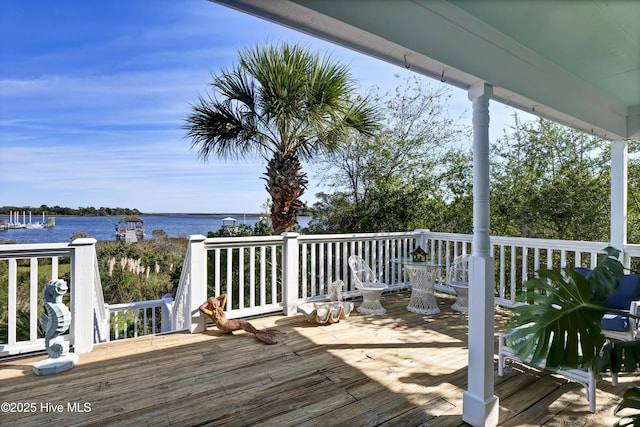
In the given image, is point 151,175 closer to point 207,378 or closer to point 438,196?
point 438,196

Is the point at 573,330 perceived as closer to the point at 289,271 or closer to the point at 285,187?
the point at 289,271

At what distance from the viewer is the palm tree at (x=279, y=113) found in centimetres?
441

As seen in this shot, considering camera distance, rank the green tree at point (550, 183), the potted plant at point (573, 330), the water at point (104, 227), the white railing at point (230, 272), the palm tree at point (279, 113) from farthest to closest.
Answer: the water at point (104, 227) < the green tree at point (550, 183) < the palm tree at point (279, 113) < the white railing at point (230, 272) < the potted plant at point (573, 330)

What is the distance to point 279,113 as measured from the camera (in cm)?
443

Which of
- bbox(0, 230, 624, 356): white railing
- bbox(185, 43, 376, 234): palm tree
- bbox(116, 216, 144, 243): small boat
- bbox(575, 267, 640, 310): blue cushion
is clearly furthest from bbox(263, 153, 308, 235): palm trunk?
bbox(116, 216, 144, 243): small boat

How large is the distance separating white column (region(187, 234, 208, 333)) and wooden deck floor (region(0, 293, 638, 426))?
0.71ft

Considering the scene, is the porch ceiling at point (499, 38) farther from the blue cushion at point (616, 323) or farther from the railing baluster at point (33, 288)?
the railing baluster at point (33, 288)

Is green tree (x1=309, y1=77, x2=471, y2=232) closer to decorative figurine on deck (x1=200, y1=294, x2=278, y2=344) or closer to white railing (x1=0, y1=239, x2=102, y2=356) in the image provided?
decorative figurine on deck (x1=200, y1=294, x2=278, y2=344)

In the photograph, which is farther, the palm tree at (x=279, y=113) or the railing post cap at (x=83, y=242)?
the palm tree at (x=279, y=113)

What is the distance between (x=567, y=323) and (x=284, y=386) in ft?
6.20

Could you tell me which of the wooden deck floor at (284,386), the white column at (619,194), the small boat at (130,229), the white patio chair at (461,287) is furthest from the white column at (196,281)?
the small boat at (130,229)

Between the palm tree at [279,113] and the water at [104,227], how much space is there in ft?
5.67

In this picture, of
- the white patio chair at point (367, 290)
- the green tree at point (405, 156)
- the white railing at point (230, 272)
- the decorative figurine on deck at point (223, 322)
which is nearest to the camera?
the white railing at point (230, 272)

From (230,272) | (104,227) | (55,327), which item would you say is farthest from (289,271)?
(104,227)
